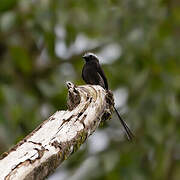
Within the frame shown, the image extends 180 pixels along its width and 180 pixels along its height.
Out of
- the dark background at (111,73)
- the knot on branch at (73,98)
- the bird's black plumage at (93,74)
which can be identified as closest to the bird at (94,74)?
the bird's black plumage at (93,74)

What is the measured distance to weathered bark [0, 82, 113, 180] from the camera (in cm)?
303

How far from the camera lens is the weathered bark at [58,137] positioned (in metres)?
3.03

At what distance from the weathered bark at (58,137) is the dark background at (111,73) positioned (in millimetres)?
2539

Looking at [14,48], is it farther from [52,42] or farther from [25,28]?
[25,28]

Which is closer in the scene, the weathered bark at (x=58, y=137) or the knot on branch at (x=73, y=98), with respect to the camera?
the weathered bark at (x=58, y=137)

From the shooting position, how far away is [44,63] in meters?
7.98

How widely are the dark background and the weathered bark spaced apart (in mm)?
2539

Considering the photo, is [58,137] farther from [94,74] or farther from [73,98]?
[94,74]

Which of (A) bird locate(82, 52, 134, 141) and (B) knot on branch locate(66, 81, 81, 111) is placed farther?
(A) bird locate(82, 52, 134, 141)

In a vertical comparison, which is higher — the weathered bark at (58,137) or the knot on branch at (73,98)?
the knot on branch at (73,98)

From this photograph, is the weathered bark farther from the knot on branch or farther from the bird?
the bird

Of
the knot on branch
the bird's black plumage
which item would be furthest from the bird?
the knot on branch

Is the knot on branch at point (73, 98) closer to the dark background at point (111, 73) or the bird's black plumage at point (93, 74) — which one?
the bird's black plumage at point (93, 74)

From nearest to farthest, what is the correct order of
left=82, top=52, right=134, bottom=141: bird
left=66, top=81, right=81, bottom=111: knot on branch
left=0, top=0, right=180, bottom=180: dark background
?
left=66, top=81, right=81, bottom=111: knot on branch, left=82, top=52, right=134, bottom=141: bird, left=0, top=0, right=180, bottom=180: dark background
